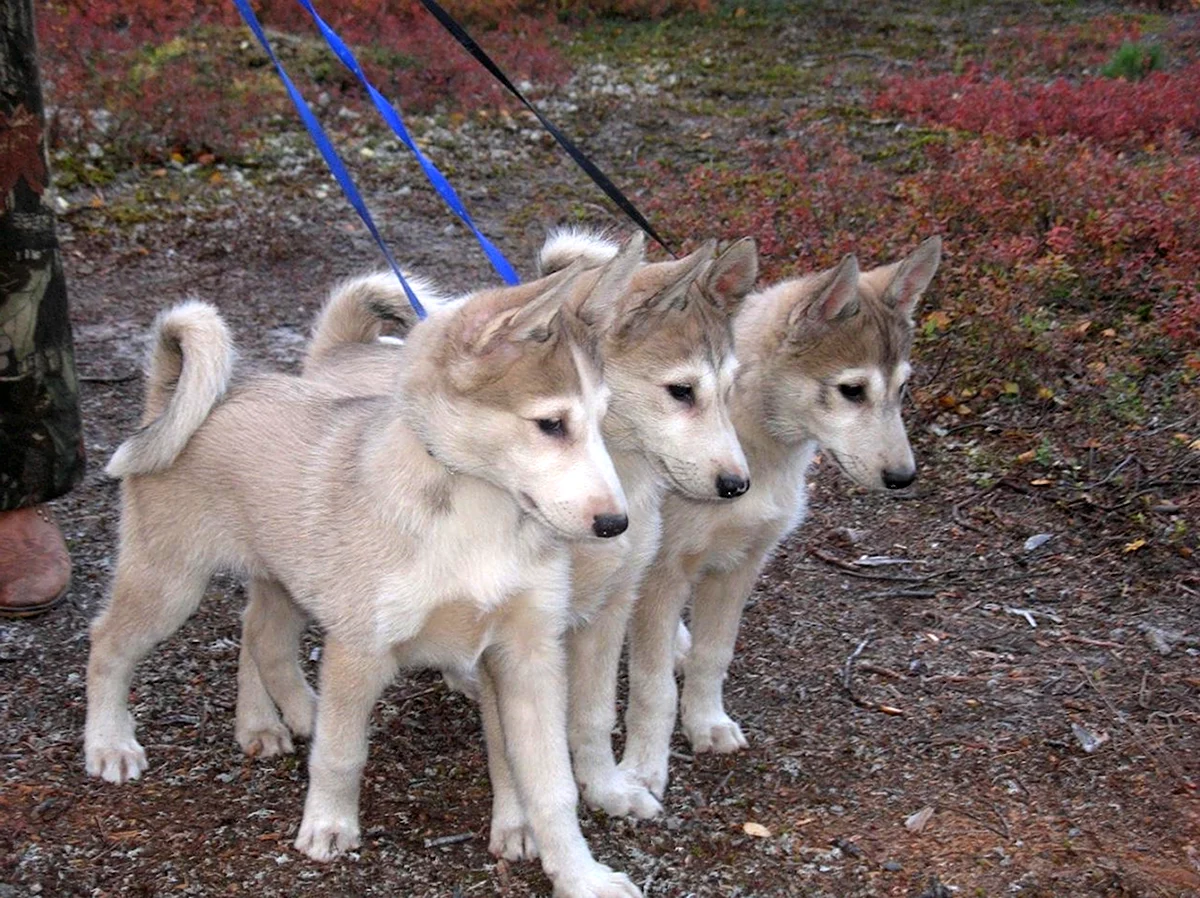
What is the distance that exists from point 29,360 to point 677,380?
2.07m

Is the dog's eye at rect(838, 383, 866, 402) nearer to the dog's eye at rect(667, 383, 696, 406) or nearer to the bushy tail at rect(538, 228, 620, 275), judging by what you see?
the dog's eye at rect(667, 383, 696, 406)

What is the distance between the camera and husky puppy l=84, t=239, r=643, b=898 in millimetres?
3146

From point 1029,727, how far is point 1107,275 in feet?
10.9

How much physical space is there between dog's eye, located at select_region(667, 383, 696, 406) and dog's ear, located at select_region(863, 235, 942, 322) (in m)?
0.89

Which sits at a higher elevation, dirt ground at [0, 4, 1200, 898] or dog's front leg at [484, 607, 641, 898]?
dog's front leg at [484, 607, 641, 898]

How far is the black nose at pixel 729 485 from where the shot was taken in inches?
135

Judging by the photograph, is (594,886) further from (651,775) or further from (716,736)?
(716,736)

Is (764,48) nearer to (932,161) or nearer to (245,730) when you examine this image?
(932,161)

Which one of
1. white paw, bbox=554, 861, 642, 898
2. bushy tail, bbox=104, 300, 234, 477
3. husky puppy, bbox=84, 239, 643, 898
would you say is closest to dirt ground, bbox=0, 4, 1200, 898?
white paw, bbox=554, 861, 642, 898

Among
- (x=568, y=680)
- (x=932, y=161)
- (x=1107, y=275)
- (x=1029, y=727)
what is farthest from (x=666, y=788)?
(x=932, y=161)

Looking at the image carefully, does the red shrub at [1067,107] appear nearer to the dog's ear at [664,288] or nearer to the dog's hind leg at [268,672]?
the dog's ear at [664,288]

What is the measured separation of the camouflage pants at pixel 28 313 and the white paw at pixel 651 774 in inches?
81.5

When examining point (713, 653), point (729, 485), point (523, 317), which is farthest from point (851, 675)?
point (523, 317)

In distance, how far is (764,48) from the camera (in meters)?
14.1
